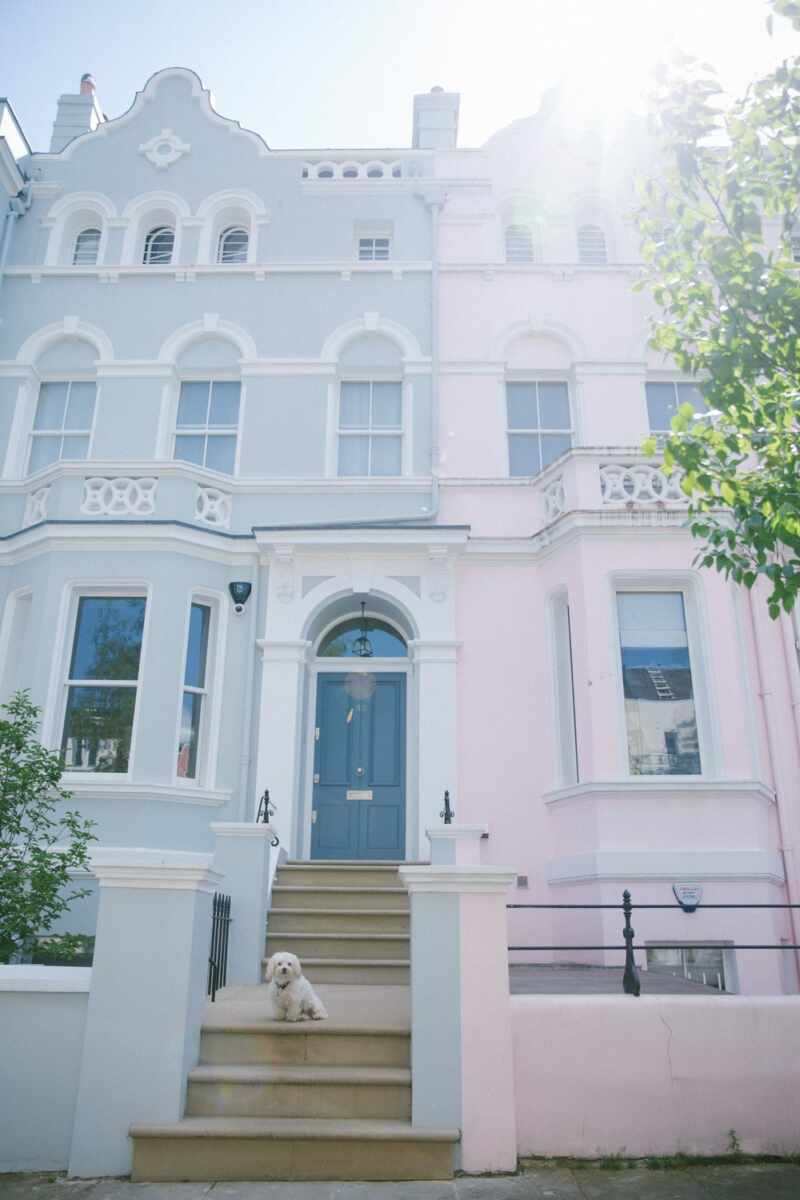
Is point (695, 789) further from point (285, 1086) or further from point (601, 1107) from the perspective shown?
point (285, 1086)

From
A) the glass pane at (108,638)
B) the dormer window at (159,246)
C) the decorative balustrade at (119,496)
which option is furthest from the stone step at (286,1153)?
the dormer window at (159,246)

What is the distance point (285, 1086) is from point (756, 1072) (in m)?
3.06

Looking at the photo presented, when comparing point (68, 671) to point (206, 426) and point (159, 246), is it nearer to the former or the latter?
point (206, 426)

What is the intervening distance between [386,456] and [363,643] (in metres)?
2.82

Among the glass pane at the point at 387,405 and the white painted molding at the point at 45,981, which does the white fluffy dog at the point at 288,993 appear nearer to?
the white painted molding at the point at 45,981

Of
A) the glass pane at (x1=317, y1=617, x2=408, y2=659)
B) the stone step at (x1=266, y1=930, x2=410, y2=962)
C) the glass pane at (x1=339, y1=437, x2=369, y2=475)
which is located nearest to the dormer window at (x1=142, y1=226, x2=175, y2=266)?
the glass pane at (x1=339, y1=437, x2=369, y2=475)

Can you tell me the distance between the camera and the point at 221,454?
13.2 meters

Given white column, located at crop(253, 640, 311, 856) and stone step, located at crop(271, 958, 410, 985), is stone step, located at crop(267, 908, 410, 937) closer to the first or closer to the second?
stone step, located at crop(271, 958, 410, 985)

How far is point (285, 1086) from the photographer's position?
19.1 feet

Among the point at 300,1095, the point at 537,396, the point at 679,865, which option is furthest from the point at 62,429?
the point at 300,1095

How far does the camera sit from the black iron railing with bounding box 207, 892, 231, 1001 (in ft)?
23.5

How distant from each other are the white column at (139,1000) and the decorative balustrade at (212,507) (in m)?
6.42

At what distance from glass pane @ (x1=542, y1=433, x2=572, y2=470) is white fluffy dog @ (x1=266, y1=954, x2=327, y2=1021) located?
8.60m

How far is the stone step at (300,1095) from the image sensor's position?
18.9ft
